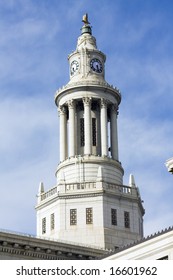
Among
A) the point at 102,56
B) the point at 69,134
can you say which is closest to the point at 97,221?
the point at 69,134

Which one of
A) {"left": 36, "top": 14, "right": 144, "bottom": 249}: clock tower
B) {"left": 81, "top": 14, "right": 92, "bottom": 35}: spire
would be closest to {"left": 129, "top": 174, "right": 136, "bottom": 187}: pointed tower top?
{"left": 36, "top": 14, "right": 144, "bottom": 249}: clock tower

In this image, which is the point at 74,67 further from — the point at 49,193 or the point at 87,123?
the point at 49,193

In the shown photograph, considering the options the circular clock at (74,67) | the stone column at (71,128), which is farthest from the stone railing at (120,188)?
the circular clock at (74,67)

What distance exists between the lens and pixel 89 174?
88.8 m

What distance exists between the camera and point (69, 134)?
9231 centimetres

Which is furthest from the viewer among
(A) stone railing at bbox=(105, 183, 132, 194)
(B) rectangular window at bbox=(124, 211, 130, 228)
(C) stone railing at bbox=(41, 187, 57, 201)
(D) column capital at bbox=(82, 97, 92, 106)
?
(D) column capital at bbox=(82, 97, 92, 106)

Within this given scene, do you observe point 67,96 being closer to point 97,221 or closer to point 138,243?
point 97,221

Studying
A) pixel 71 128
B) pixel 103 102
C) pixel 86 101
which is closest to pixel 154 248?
pixel 71 128

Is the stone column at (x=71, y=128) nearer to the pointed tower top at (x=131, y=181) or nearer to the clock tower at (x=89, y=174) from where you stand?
the clock tower at (x=89, y=174)

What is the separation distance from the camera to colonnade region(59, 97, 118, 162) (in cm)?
9119

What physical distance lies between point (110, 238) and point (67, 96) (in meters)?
21.5

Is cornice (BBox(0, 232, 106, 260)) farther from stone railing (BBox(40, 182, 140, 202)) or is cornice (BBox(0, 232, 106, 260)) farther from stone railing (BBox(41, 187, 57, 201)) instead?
stone railing (BBox(41, 187, 57, 201))

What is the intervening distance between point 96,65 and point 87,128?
10.5m
